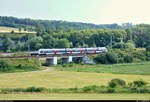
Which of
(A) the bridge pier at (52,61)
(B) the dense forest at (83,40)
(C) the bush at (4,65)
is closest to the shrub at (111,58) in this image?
(A) the bridge pier at (52,61)

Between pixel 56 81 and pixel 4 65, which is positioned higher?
pixel 4 65

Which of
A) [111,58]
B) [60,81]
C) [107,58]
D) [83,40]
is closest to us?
[60,81]

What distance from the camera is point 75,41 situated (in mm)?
110562

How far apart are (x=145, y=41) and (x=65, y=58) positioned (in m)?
52.1

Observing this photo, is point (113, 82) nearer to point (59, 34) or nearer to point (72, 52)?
point (72, 52)

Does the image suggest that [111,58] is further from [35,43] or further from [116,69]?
[35,43]

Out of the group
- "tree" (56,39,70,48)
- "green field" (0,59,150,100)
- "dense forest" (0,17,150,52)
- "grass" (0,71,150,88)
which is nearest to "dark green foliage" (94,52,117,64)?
"green field" (0,59,150,100)

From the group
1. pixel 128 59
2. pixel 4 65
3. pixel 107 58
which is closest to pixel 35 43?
pixel 107 58

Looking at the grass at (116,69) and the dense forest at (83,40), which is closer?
the grass at (116,69)

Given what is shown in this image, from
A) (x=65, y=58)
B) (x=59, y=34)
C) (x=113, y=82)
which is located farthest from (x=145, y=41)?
(x=113, y=82)

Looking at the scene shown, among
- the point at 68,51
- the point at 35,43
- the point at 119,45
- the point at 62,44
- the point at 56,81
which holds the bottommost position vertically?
the point at 56,81

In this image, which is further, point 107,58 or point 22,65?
point 107,58

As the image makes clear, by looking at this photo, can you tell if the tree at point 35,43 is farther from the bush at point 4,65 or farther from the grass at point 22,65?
the bush at point 4,65

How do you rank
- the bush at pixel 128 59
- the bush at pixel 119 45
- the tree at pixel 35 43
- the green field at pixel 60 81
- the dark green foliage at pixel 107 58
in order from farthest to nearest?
1. the bush at pixel 119 45
2. the tree at pixel 35 43
3. the bush at pixel 128 59
4. the dark green foliage at pixel 107 58
5. the green field at pixel 60 81
